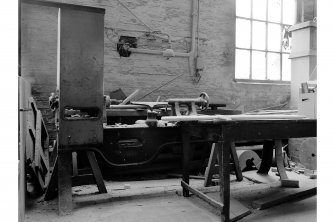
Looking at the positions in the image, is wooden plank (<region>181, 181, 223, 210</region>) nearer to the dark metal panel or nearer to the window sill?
the dark metal panel

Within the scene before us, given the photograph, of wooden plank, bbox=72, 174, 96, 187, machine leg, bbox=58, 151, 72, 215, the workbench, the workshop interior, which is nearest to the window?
the workshop interior

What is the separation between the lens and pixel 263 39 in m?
7.87

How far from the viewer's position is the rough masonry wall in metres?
5.48

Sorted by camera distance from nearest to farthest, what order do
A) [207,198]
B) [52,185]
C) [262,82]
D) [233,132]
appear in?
[233,132] → [207,198] → [52,185] → [262,82]

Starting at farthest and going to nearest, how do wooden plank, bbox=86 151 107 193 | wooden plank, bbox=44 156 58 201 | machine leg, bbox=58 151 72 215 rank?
wooden plank, bbox=86 151 107 193
wooden plank, bbox=44 156 58 201
machine leg, bbox=58 151 72 215

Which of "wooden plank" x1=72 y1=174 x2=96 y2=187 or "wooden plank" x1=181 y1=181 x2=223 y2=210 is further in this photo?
"wooden plank" x1=72 y1=174 x2=96 y2=187

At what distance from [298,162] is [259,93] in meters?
2.66

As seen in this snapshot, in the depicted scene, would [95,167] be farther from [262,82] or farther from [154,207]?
[262,82]

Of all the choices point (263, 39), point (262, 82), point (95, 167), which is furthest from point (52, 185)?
point (263, 39)

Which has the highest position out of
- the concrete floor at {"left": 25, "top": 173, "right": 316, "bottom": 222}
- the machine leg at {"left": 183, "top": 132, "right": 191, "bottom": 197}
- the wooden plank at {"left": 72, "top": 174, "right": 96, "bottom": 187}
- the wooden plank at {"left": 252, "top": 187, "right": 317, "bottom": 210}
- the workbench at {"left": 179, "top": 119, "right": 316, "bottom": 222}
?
the workbench at {"left": 179, "top": 119, "right": 316, "bottom": 222}

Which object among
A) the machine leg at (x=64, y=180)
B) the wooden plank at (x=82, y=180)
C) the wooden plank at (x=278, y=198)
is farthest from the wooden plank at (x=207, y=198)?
the machine leg at (x=64, y=180)

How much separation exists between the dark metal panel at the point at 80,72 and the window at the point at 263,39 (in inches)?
201

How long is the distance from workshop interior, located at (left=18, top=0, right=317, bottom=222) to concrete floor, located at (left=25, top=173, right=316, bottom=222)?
0.6 inches

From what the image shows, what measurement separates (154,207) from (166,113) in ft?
6.35
